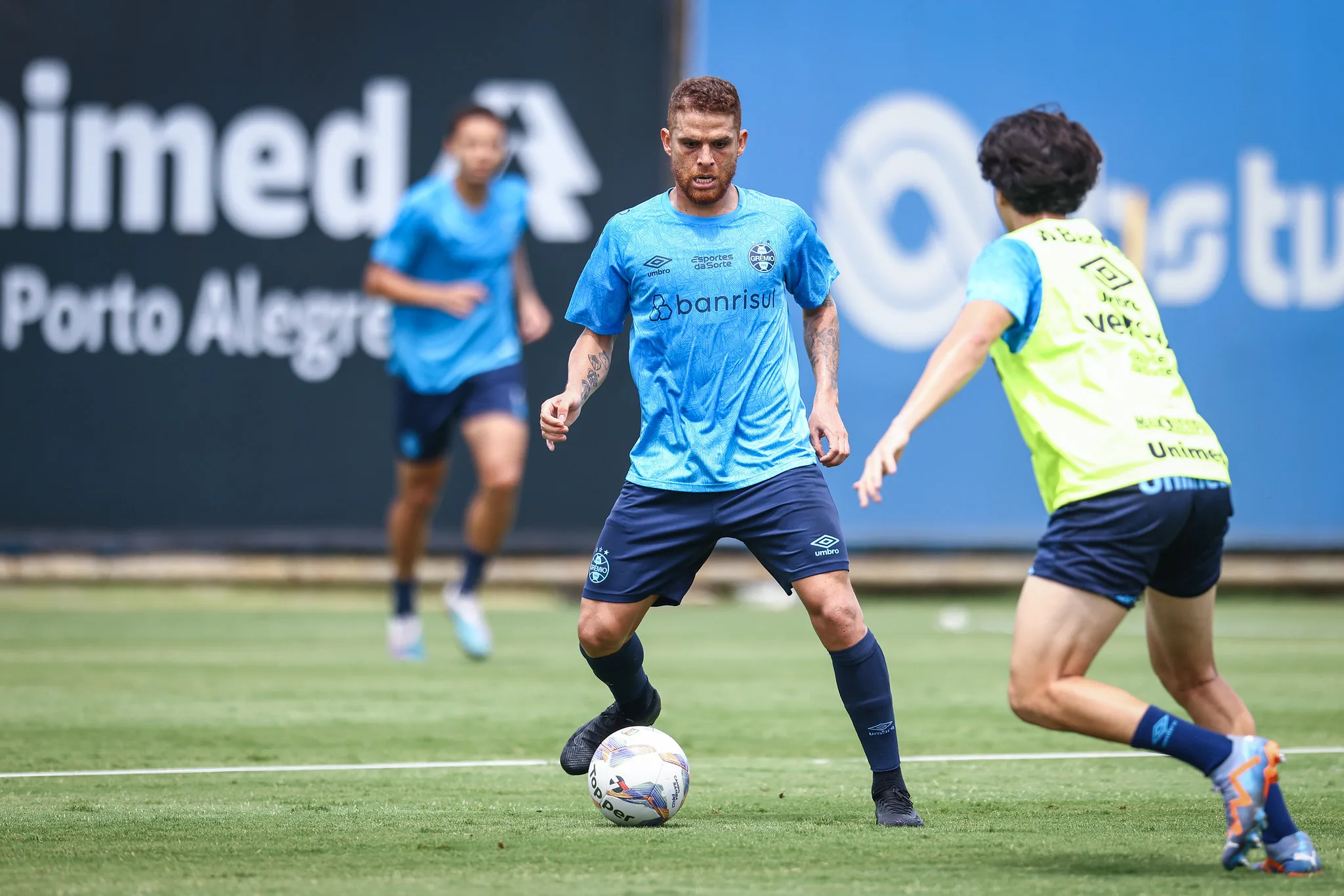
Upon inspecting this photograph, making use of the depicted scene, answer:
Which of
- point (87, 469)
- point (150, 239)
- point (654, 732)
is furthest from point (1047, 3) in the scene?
point (654, 732)

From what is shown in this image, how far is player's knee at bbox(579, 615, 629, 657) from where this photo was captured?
212 inches

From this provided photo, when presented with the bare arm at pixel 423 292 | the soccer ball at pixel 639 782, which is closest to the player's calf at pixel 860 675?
the soccer ball at pixel 639 782

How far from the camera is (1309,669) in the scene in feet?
31.9

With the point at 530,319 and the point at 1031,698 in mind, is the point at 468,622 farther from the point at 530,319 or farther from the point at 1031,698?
the point at 1031,698

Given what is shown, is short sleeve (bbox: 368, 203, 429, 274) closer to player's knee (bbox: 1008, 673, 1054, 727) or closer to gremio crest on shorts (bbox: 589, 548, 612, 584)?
gremio crest on shorts (bbox: 589, 548, 612, 584)

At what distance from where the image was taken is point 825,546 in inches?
203

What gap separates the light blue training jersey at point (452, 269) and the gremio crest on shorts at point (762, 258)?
4.79 meters

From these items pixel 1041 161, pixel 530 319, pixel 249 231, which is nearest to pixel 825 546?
pixel 1041 161

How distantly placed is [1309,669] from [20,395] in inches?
375

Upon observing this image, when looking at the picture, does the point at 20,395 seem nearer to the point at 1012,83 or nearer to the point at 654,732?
the point at 1012,83

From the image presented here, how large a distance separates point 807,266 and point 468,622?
4.98 m

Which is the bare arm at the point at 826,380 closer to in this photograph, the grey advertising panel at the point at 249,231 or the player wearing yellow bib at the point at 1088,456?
the player wearing yellow bib at the point at 1088,456

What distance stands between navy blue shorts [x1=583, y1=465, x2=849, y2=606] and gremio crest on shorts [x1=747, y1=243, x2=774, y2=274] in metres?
0.61

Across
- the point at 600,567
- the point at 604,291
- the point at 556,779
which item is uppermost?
the point at 604,291
